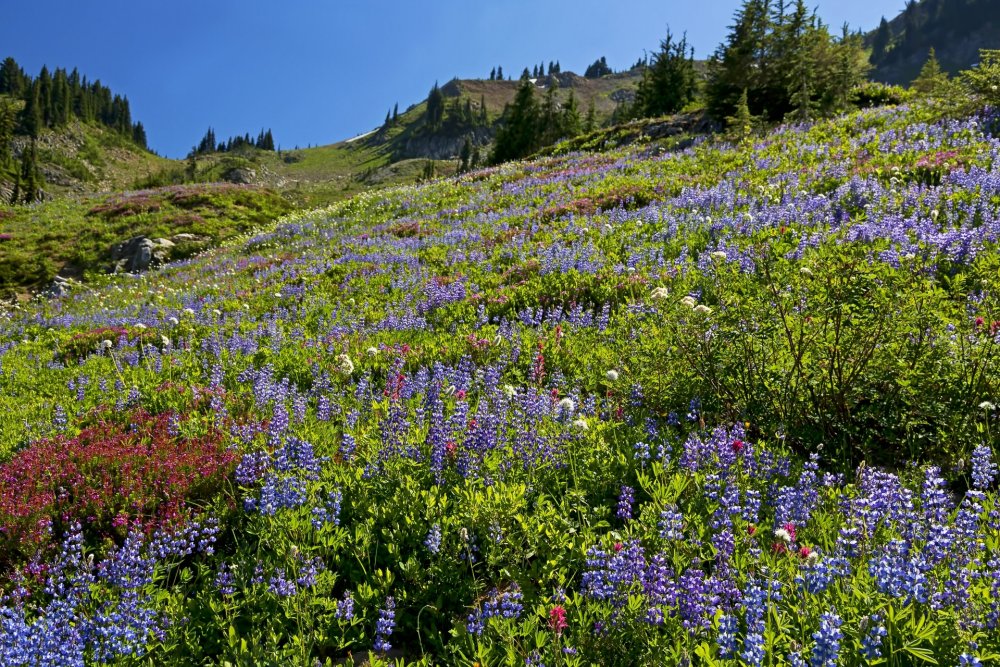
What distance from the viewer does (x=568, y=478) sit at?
13.8 ft

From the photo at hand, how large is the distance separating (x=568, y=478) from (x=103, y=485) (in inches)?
153

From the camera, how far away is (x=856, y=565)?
2830 mm

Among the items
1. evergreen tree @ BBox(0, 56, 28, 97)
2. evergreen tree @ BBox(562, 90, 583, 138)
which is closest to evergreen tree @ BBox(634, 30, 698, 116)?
evergreen tree @ BBox(562, 90, 583, 138)

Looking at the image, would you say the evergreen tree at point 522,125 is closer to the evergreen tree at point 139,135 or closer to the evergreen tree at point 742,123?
the evergreen tree at point 742,123

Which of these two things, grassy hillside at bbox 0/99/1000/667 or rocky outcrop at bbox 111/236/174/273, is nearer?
grassy hillside at bbox 0/99/1000/667

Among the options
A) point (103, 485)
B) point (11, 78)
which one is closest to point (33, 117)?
point (11, 78)

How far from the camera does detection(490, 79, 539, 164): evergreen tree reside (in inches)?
2477

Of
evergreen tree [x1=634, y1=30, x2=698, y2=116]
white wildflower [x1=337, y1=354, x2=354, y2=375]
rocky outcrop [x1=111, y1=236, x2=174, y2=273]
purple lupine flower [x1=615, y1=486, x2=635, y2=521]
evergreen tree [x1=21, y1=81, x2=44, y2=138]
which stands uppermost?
evergreen tree [x1=21, y1=81, x2=44, y2=138]

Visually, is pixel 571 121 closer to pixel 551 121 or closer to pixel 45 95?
pixel 551 121

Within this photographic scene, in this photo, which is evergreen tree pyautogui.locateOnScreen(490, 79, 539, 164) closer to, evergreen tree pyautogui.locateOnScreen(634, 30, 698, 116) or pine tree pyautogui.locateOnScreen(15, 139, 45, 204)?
evergreen tree pyautogui.locateOnScreen(634, 30, 698, 116)

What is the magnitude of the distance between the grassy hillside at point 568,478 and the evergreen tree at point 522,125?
5806 cm

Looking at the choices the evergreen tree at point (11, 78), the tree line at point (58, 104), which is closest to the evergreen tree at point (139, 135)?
the tree line at point (58, 104)

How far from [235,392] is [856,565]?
6.45 m

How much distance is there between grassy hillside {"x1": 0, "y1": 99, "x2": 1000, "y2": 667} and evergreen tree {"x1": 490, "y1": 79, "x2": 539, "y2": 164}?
58057mm
